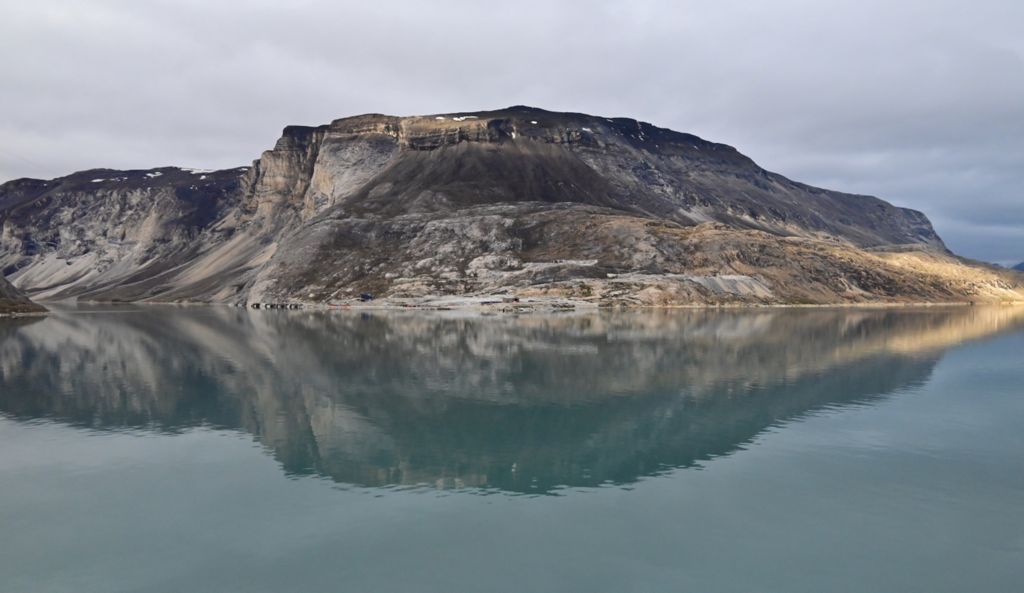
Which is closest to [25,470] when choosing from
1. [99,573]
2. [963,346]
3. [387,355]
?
[99,573]

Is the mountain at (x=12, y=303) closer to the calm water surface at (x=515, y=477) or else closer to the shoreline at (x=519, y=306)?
the shoreline at (x=519, y=306)

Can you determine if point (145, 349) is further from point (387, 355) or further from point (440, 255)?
point (440, 255)

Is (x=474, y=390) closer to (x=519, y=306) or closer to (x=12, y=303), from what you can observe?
(x=519, y=306)

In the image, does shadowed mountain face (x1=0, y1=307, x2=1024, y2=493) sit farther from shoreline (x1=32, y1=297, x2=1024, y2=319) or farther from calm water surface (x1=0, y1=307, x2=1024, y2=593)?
shoreline (x1=32, y1=297, x2=1024, y2=319)

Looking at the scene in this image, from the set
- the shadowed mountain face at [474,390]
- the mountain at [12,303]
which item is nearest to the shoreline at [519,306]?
the mountain at [12,303]

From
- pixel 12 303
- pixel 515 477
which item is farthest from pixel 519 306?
pixel 515 477

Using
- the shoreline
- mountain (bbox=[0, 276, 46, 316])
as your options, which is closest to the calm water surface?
the shoreline
